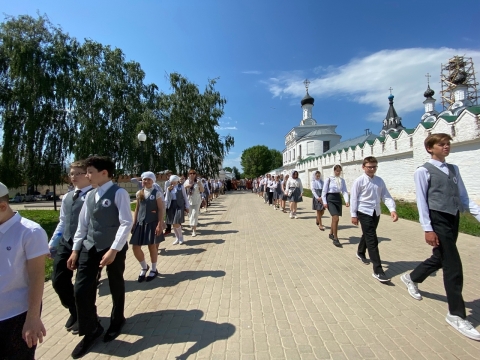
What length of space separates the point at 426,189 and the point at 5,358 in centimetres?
403

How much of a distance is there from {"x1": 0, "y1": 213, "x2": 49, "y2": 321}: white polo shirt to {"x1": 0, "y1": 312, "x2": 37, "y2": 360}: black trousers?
4cm

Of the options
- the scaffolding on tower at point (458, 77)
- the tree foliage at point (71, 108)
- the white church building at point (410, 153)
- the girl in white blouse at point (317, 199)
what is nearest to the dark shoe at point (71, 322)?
the girl in white blouse at point (317, 199)

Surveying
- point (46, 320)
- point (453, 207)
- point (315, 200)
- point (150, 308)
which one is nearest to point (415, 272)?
point (453, 207)

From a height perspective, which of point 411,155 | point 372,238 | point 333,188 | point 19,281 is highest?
point 411,155

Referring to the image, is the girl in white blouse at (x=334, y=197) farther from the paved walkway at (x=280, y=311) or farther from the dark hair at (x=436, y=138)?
the dark hair at (x=436, y=138)

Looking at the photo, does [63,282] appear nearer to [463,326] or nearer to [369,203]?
[463,326]

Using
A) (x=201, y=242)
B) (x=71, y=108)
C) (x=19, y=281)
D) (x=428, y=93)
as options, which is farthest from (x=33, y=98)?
(x=428, y=93)

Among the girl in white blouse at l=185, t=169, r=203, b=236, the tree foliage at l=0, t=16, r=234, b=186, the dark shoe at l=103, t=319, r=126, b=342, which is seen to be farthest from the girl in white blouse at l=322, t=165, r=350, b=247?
the tree foliage at l=0, t=16, r=234, b=186

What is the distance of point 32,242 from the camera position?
1.75 m

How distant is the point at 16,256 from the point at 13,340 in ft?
1.85

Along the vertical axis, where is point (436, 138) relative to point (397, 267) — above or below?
above

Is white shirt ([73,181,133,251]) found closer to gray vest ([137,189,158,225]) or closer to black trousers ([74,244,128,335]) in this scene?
black trousers ([74,244,128,335])

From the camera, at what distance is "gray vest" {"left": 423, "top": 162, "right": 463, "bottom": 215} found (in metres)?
2.93

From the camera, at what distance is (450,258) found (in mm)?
2879
